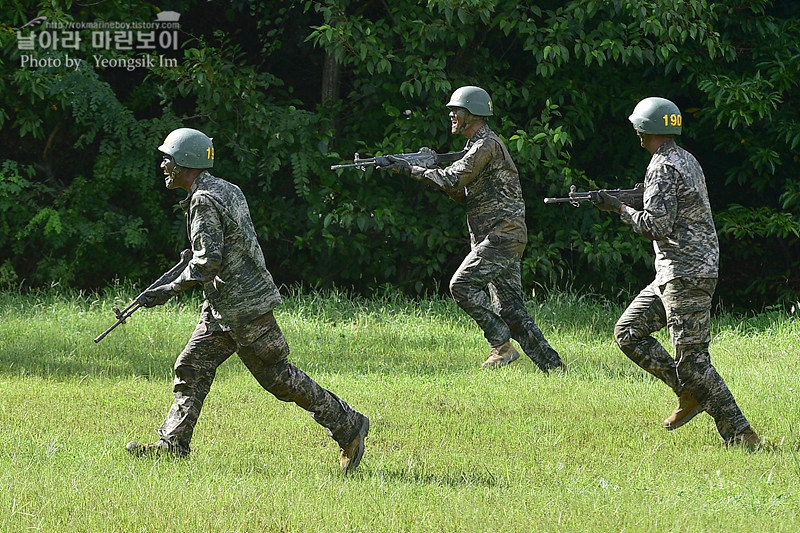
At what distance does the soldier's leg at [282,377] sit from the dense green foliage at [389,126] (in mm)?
6283

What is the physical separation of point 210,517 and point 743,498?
2637mm

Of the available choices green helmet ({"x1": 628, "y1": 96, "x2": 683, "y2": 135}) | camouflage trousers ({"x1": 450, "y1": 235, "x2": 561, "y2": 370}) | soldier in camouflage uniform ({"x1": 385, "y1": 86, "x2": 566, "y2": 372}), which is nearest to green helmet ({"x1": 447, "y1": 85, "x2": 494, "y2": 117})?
soldier in camouflage uniform ({"x1": 385, "y1": 86, "x2": 566, "y2": 372})

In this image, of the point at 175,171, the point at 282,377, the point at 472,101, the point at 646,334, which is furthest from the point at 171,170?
the point at 472,101

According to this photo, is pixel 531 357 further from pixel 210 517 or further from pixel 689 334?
pixel 210 517

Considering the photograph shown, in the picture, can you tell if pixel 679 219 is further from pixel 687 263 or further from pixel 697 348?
pixel 697 348

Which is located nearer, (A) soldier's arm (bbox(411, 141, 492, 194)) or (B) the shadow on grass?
(B) the shadow on grass

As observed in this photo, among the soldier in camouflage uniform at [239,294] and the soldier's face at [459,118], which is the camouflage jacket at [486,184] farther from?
the soldier in camouflage uniform at [239,294]

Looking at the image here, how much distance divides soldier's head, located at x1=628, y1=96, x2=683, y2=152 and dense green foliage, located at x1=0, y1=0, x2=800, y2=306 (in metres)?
4.95

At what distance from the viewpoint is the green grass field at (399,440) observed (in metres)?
5.25

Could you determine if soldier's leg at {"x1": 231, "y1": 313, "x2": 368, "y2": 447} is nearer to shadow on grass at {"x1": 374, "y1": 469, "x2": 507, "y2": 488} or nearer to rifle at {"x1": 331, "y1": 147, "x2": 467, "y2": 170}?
shadow on grass at {"x1": 374, "y1": 469, "x2": 507, "y2": 488}

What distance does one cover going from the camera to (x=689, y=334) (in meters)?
6.43

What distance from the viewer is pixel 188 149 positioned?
5969mm

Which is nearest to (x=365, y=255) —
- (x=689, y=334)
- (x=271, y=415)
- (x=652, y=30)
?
(x=652, y=30)

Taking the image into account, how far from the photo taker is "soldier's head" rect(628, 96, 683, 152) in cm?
655
